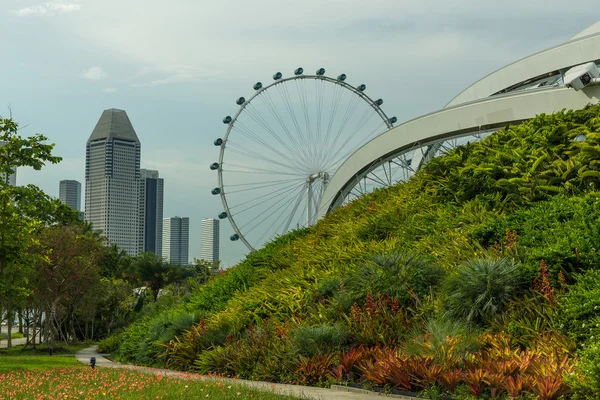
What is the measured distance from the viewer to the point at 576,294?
27.6 feet

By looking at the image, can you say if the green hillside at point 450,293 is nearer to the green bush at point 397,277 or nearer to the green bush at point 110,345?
the green bush at point 397,277

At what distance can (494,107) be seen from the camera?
18.2 m

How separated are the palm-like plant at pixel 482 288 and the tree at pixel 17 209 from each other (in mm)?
10478

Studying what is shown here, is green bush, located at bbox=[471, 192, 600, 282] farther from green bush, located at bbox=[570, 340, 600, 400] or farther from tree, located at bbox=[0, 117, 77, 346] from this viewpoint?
tree, located at bbox=[0, 117, 77, 346]

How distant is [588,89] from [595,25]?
1152cm

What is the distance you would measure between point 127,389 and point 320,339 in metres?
2.95

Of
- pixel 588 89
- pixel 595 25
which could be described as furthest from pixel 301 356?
pixel 595 25

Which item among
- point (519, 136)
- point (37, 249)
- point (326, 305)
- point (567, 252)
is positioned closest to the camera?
point (567, 252)

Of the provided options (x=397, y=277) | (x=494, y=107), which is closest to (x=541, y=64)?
(x=494, y=107)

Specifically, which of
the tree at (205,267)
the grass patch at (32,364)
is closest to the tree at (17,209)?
the grass patch at (32,364)

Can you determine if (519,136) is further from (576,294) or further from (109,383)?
(109,383)

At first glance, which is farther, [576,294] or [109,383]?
[109,383]

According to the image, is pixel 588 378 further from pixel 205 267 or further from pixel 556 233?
pixel 205 267

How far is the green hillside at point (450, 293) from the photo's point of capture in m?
7.82
